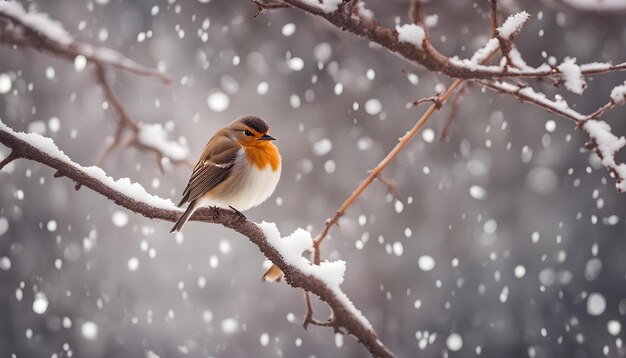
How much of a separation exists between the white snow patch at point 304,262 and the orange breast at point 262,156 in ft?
0.35

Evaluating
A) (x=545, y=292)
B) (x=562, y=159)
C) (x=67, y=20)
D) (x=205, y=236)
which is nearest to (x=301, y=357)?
(x=205, y=236)

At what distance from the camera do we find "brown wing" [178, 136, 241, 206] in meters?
0.67

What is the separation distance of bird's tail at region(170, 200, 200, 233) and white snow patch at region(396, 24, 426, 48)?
0.26 metres

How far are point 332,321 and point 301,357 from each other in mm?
649

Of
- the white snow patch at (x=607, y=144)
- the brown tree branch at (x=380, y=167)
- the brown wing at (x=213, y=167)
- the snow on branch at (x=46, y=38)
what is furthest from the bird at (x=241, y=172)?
the white snow patch at (x=607, y=144)

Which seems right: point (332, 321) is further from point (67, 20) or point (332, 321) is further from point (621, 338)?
point (67, 20)

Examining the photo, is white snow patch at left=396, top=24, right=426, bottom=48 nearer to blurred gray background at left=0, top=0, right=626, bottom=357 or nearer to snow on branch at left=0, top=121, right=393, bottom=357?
snow on branch at left=0, top=121, right=393, bottom=357

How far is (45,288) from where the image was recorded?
107cm

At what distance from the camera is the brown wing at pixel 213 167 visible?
2.18ft

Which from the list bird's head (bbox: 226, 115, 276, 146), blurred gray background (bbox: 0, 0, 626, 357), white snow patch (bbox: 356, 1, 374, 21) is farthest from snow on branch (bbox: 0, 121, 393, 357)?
blurred gray background (bbox: 0, 0, 626, 357)

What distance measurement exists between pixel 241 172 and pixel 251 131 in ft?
0.16

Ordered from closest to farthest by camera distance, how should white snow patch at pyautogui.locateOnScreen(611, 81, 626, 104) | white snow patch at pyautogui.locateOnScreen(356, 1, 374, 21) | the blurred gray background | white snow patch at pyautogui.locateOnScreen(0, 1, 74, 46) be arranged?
1. white snow patch at pyautogui.locateOnScreen(611, 81, 626, 104)
2. white snow patch at pyautogui.locateOnScreen(356, 1, 374, 21)
3. white snow patch at pyautogui.locateOnScreen(0, 1, 74, 46)
4. the blurred gray background

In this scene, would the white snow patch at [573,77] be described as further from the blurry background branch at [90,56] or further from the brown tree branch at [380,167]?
the blurry background branch at [90,56]

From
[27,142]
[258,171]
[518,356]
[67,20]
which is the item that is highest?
[518,356]
